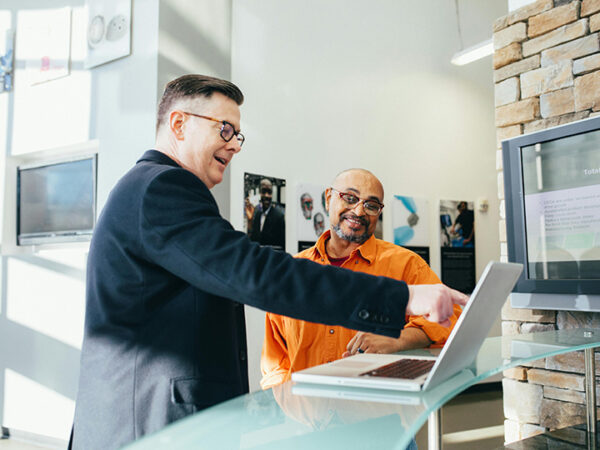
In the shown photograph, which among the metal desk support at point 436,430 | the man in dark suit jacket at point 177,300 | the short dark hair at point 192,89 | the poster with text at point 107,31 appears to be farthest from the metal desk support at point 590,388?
the poster with text at point 107,31

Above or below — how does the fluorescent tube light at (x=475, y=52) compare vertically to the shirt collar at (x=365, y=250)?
above

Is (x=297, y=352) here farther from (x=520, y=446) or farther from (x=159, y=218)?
(x=159, y=218)

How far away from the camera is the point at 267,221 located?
15.7 feet

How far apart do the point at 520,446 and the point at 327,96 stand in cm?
396

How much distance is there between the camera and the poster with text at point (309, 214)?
503 centimetres

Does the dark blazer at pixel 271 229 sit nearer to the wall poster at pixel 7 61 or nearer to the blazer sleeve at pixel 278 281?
the wall poster at pixel 7 61

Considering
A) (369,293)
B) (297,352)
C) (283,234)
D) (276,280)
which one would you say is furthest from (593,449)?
(283,234)

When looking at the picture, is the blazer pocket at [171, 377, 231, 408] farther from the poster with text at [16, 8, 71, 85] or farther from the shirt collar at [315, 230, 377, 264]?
the poster with text at [16, 8, 71, 85]

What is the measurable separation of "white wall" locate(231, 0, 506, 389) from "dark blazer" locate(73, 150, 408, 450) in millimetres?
3332

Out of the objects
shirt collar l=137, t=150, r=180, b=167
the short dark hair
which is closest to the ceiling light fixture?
the short dark hair

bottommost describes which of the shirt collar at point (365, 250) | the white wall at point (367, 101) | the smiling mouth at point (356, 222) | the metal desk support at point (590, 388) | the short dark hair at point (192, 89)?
the metal desk support at point (590, 388)

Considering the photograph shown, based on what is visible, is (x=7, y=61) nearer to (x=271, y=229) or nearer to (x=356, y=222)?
(x=271, y=229)

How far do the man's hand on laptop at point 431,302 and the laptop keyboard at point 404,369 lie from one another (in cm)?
13

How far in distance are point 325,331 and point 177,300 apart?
94 cm
